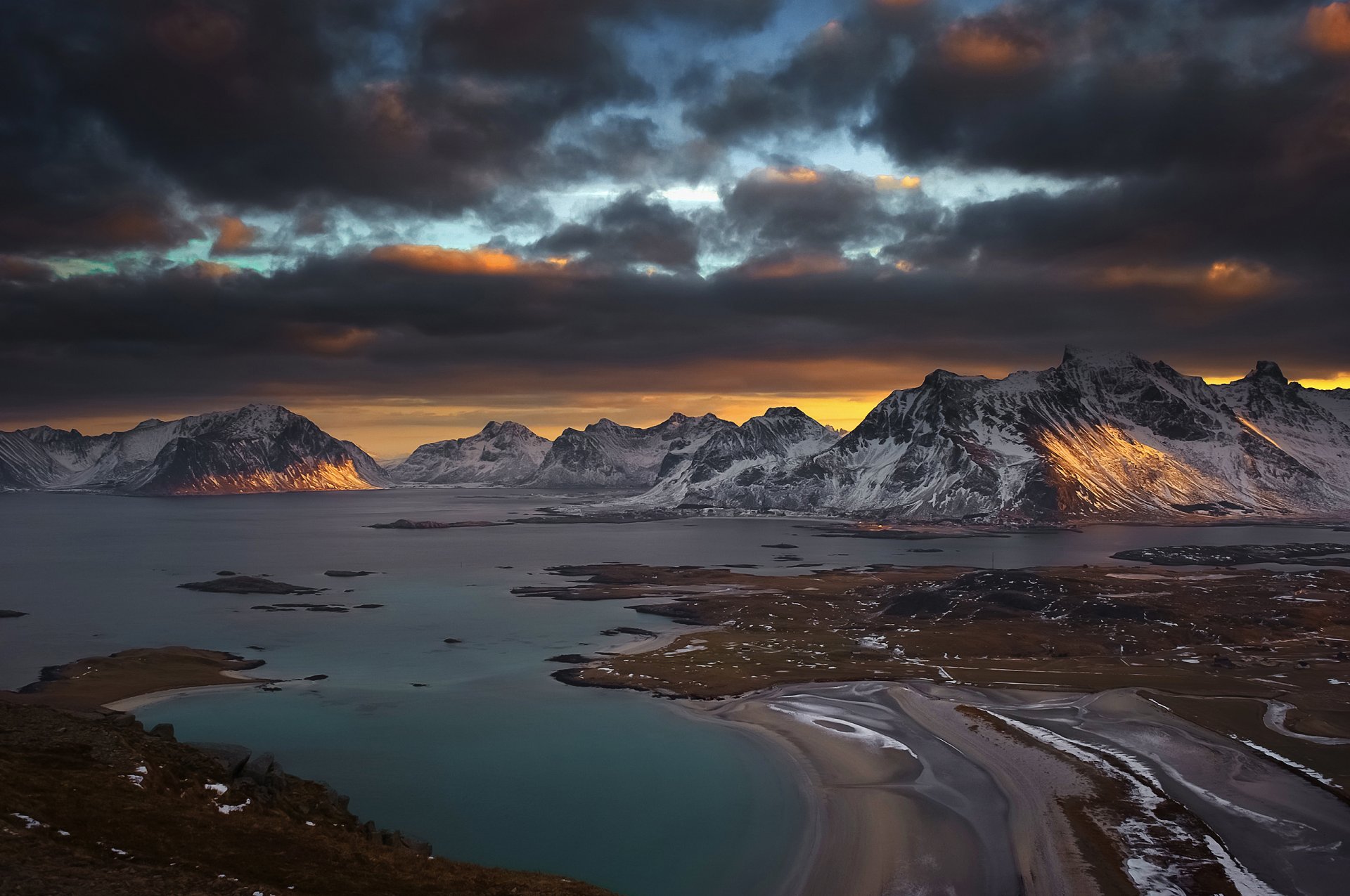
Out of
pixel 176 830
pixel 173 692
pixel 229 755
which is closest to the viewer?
pixel 176 830

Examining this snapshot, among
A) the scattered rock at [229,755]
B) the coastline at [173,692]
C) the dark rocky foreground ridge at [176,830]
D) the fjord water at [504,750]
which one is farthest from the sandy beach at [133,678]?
the dark rocky foreground ridge at [176,830]

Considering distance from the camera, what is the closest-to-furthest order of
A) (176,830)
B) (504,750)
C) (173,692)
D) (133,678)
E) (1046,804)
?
(176,830) < (1046,804) < (504,750) < (173,692) < (133,678)

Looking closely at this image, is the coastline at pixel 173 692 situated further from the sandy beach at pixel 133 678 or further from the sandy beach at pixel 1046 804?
the sandy beach at pixel 1046 804

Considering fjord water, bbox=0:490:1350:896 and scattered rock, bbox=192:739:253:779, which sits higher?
scattered rock, bbox=192:739:253:779

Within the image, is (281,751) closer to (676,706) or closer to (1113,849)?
(676,706)

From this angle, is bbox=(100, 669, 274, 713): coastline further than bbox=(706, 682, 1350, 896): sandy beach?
Yes

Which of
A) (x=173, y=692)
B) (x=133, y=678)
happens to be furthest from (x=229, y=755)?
(x=133, y=678)

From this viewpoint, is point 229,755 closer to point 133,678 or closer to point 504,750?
point 504,750

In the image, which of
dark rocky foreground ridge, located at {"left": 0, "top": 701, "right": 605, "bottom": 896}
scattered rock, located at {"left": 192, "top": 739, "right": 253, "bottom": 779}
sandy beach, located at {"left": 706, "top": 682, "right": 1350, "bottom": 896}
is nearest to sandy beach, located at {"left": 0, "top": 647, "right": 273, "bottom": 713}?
scattered rock, located at {"left": 192, "top": 739, "right": 253, "bottom": 779}

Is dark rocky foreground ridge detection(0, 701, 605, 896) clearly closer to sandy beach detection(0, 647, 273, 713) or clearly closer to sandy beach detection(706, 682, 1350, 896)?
sandy beach detection(706, 682, 1350, 896)
